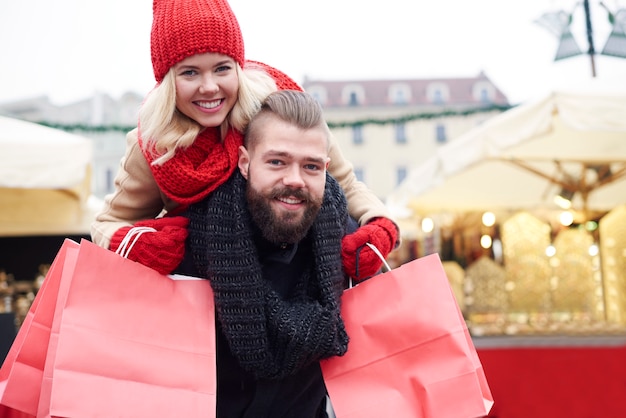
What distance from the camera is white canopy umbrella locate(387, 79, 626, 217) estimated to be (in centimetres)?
504

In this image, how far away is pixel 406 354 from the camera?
2033 millimetres

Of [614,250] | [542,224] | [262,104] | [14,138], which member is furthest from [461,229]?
[262,104]

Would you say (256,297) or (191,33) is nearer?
(256,297)

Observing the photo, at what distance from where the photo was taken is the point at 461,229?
10586mm

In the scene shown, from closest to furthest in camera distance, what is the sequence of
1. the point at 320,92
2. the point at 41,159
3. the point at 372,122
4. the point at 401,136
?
the point at 41,159, the point at 372,122, the point at 401,136, the point at 320,92

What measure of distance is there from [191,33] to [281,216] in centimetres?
65

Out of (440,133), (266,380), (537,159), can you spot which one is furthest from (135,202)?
(440,133)

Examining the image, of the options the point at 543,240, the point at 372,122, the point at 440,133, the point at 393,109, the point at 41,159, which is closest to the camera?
the point at 41,159

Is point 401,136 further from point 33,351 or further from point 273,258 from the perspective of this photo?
point 33,351

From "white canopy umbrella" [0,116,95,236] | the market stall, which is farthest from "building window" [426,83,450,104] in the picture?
"white canopy umbrella" [0,116,95,236]

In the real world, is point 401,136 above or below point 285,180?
below

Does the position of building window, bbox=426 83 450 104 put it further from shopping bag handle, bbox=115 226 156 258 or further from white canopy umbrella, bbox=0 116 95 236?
shopping bag handle, bbox=115 226 156 258

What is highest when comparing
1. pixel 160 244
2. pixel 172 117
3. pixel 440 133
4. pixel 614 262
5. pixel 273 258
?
pixel 172 117

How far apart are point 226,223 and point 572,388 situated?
3.43 meters
